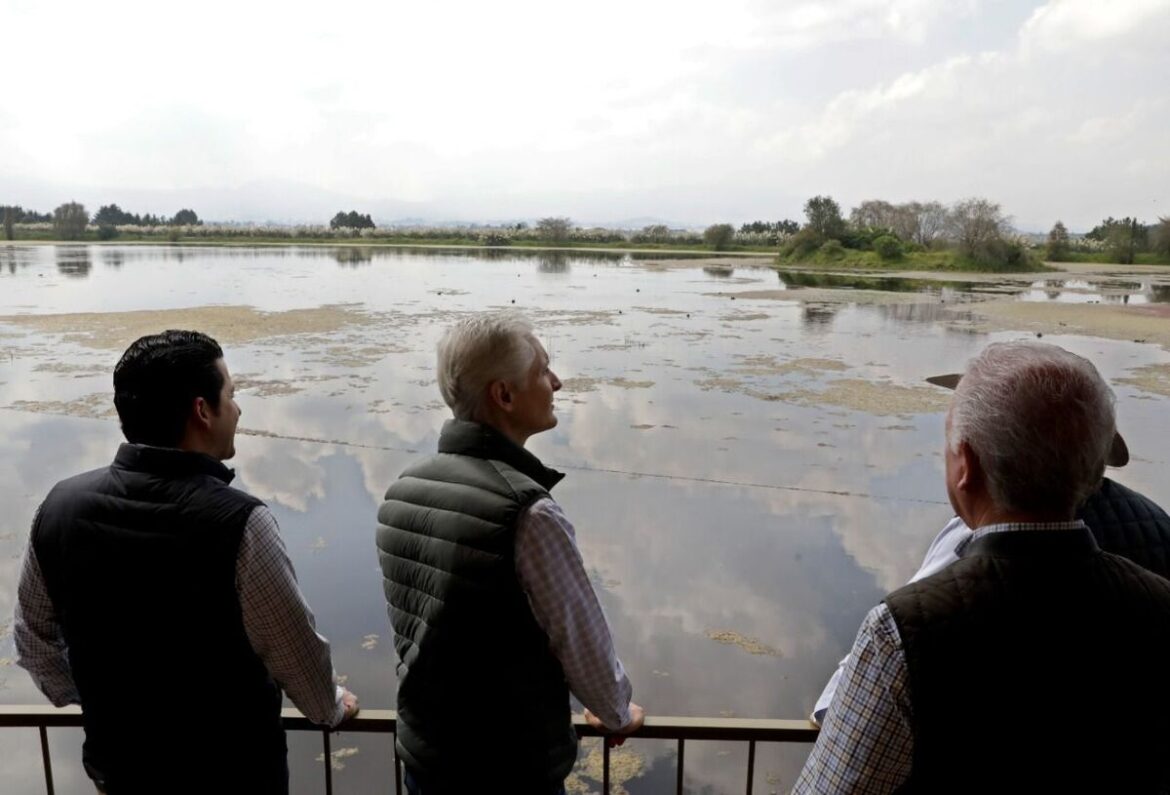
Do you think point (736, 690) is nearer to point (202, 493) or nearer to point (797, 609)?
point (797, 609)

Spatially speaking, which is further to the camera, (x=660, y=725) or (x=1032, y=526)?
(x=660, y=725)

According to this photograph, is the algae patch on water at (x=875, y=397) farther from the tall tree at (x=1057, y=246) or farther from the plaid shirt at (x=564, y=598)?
the tall tree at (x=1057, y=246)

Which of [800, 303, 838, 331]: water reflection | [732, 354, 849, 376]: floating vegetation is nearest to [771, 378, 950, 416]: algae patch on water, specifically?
[732, 354, 849, 376]: floating vegetation

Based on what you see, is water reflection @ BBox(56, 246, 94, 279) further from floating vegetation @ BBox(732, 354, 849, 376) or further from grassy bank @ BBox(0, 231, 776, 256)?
floating vegetation @ BBox(732, 354, 849, 376)

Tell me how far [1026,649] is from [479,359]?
1093mm

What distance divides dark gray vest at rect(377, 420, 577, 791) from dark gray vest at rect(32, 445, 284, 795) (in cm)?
31

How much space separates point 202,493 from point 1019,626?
1365 mm

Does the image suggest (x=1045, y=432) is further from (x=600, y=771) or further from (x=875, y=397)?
(x=875, y=397)

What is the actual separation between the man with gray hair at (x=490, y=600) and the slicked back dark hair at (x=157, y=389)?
0.44m

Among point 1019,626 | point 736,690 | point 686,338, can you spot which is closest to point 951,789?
point 1019,626

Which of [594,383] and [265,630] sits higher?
[265,630]

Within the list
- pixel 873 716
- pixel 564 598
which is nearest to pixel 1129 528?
pixel 873 716

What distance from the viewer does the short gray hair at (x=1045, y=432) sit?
44.8 inches

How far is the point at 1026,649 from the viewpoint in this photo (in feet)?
3.52
